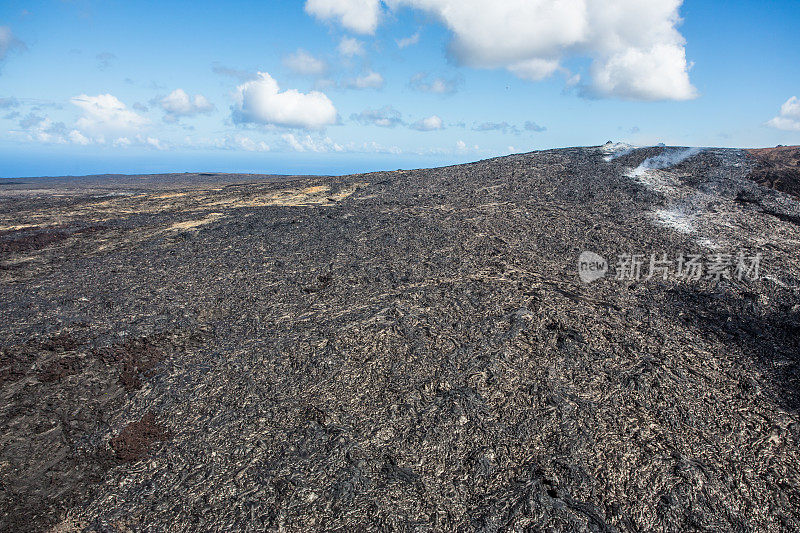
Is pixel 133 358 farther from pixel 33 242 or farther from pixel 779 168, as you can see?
pixel 779 168

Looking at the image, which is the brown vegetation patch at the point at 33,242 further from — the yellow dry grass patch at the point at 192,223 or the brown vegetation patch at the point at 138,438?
the brown vegetation patch at the point at 138,438

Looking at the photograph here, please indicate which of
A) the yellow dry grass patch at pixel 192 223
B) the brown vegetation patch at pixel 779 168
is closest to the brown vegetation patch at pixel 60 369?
the yellow dry grass patch at pixel 192 223

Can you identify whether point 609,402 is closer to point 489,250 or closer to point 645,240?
point 489,250

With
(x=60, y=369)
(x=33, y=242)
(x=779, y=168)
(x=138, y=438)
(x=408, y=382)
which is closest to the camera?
(x=138, y=438)

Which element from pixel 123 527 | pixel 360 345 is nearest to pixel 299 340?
pixel 360 345

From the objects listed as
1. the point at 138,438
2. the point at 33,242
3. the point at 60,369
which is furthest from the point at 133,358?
the point at 33,242

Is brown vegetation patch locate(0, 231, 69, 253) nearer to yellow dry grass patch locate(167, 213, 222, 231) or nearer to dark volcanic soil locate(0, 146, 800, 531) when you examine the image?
dark volcanic soil locate(0, 146, 800, 531)

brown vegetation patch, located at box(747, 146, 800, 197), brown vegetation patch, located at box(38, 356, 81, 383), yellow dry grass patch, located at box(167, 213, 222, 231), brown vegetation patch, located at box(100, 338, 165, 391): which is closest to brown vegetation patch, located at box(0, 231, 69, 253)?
yellow dry grass patch, located at box(167, 213, 222, 231)
